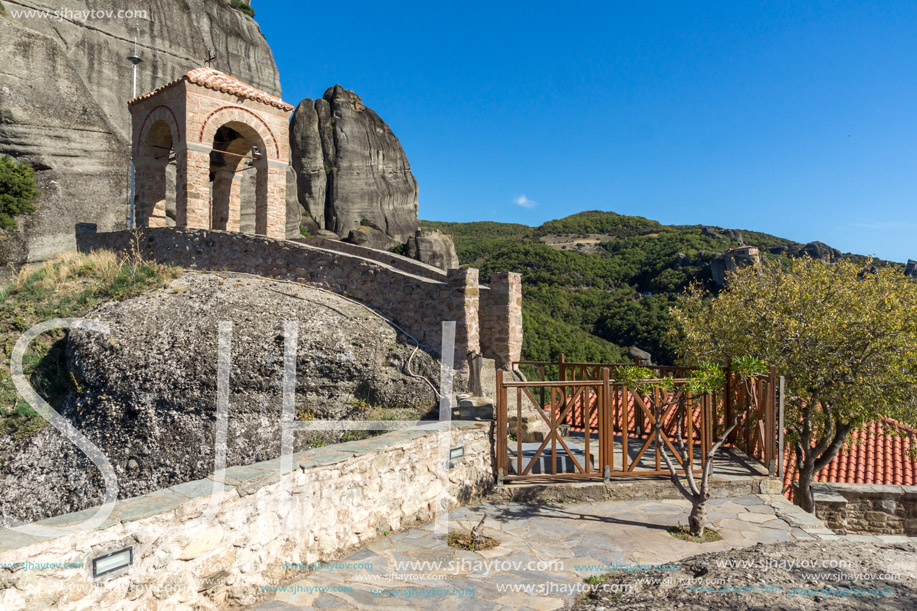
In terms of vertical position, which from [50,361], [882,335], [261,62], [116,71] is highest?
[261,62]

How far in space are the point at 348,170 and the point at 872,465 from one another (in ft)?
80.3

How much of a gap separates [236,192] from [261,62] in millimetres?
15610

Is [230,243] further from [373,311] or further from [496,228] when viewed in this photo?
[496,228]

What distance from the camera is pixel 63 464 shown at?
27.3 ft

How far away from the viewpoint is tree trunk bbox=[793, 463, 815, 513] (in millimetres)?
11148

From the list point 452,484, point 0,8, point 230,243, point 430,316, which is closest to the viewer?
point 452,484

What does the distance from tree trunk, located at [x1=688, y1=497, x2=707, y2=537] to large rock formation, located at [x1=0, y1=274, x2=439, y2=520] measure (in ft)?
13.7

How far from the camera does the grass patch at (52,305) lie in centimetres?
920

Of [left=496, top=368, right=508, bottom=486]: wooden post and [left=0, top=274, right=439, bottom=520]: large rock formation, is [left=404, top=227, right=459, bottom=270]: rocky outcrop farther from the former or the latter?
[left=496, top=368, right=508, bottom=486]: wooden post

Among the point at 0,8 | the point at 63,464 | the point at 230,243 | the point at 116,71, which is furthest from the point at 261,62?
the point at 63,464

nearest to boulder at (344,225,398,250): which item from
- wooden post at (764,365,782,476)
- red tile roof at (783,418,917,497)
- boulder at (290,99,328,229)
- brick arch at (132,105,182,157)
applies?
boulder at (290,99,328,229)

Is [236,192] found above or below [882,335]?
above

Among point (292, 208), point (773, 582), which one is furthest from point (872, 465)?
point (292, 208)

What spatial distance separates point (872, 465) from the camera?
14664 millimetres
